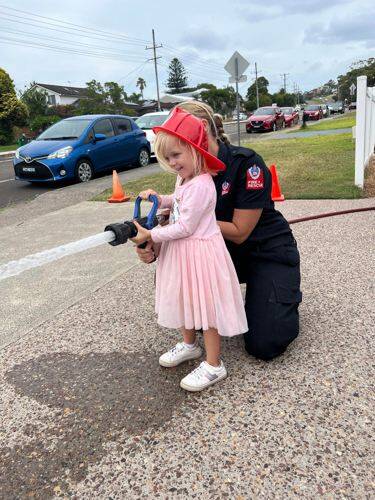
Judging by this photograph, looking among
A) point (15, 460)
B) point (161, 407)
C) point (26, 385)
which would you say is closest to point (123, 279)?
point (26, 385)

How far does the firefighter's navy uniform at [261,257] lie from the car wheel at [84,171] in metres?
8.28

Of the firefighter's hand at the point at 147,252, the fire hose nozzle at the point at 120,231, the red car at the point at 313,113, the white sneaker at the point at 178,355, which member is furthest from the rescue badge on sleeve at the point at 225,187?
the red car at the point at 313,113

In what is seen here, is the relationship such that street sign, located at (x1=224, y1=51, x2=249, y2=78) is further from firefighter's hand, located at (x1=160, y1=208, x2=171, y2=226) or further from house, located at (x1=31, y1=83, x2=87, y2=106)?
house, located at (x1=31, y1=83, x2=87, y2=106)

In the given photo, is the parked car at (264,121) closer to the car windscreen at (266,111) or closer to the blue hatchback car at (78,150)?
the car windscreen at (266,111)

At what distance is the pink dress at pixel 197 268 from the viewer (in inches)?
83.8

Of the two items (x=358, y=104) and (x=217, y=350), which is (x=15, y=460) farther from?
(x=358, y=104)

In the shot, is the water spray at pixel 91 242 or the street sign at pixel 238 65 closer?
the water spray at pixel 91 242

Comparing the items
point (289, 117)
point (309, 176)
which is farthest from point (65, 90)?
point (309, 176)

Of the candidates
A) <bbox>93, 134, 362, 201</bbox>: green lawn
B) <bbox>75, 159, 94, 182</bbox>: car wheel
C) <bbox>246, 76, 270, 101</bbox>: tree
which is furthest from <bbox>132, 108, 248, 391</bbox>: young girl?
<bbox>246, 76, 270, 101</bbox>: tree

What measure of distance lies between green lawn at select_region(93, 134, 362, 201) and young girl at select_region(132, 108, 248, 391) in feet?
16.5

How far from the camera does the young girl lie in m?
2.11

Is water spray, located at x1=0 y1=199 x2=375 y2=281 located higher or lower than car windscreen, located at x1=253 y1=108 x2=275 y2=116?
lower

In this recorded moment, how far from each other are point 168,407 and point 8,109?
34121 mm

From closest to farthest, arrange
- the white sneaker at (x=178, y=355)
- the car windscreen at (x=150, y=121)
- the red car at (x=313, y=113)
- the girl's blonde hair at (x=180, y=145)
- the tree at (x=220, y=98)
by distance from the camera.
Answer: the girl's blonde hair at (x=180, y=145)
the white sneaker at (x=178, y=355)
the car windscreen at (x=150, y=121)
the red car at (x=313, y=113)
the tree at (x=220, y=98)
